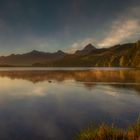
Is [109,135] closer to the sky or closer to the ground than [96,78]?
closer to the sky

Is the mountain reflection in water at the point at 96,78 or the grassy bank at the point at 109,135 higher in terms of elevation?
the grassy bank at the point at 109,135

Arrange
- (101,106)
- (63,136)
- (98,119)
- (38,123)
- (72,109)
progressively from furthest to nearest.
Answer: (101,106) → (72,109) → (98,119) → (38,123) → (63,136)

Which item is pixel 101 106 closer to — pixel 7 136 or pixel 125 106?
pixel 125 106

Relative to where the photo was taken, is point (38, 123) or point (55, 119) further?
point (55, 119)

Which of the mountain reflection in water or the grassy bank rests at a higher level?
the grassy bank

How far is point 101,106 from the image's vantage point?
32219 mm

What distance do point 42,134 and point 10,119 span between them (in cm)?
644

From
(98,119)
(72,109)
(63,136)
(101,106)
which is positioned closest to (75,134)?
(63,136)

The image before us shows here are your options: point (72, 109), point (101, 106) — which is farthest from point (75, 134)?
point (101, 106)

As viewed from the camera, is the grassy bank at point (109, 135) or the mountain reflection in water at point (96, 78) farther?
the mountain reflection in water at point (96, 78)

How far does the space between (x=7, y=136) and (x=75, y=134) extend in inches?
174

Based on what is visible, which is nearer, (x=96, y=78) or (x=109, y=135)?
(x=109, y=135)

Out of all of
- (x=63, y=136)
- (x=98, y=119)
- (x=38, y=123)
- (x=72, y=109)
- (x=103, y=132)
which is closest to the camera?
(x=103, y=132)

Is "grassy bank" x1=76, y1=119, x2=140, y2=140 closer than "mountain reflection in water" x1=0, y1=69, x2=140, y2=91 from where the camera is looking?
Yes
